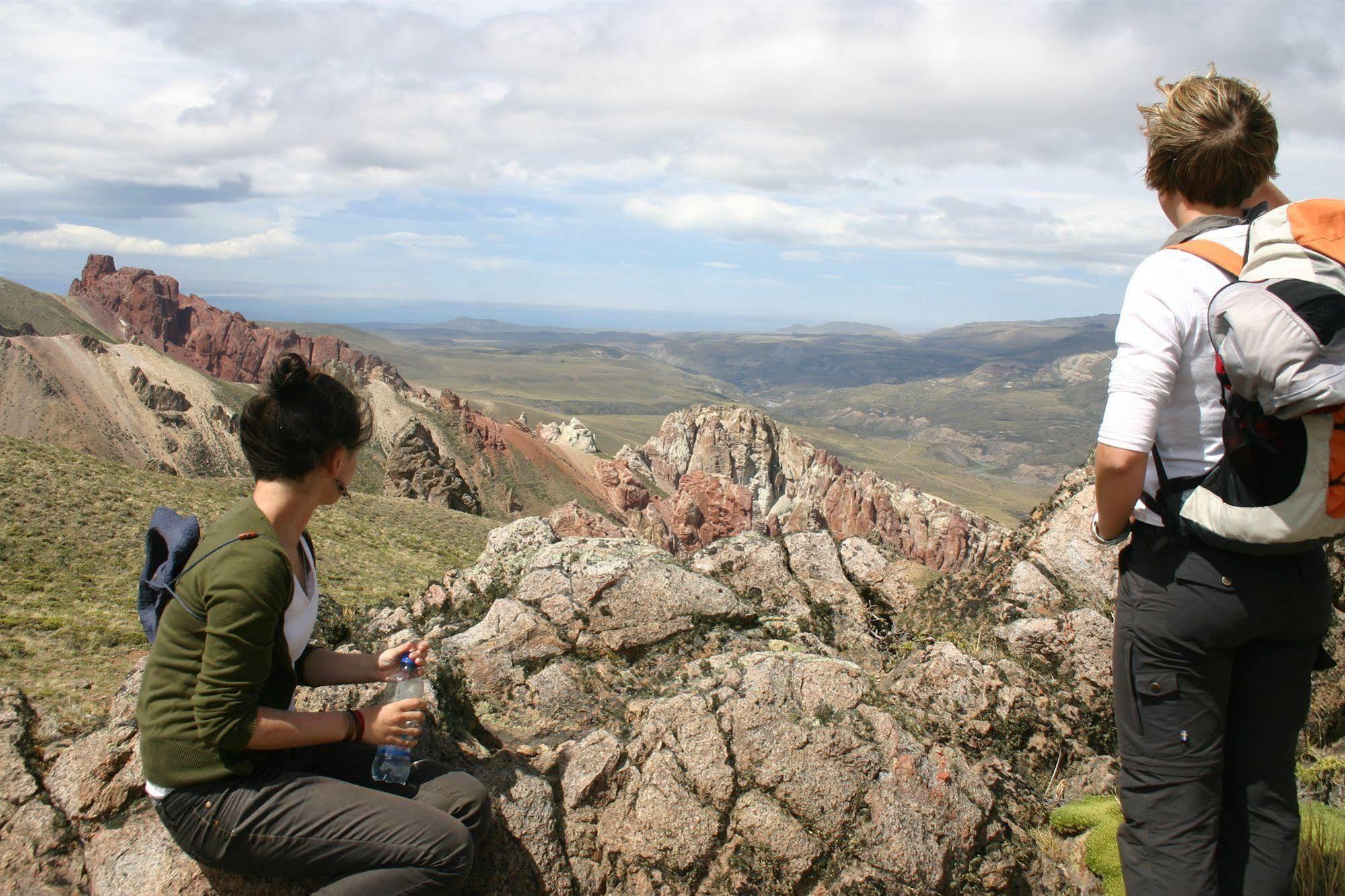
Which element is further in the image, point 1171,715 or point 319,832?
point 319,832

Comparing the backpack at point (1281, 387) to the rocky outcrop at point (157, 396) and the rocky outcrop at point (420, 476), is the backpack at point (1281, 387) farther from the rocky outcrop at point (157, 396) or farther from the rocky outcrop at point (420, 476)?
the rocky outcrop at point (157, 396)

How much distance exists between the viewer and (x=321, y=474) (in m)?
4.40

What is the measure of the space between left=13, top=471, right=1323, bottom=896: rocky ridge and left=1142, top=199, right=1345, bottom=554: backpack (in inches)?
106

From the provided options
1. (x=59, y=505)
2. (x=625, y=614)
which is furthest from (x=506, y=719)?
(x=59, y=505)

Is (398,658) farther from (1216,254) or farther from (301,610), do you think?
(1216,254)

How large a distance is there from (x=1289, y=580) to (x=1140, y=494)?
668 mm

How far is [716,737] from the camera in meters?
5.48

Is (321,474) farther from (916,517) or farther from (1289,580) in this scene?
(916,517)

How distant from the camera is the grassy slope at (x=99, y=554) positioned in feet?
45.4

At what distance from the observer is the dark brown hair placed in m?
4.18

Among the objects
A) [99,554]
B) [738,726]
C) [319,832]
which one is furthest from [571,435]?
[319,832]

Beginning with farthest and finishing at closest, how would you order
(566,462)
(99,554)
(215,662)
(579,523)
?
1. (566,462)
2. (579,523)
3. (99,554)
4. (215,662)

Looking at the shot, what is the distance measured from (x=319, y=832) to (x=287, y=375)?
7.50 feet

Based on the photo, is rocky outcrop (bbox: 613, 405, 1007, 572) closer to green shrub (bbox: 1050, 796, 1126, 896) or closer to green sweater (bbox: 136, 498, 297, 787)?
green shrub (bbox: 1050, 796, 1126, 896)
